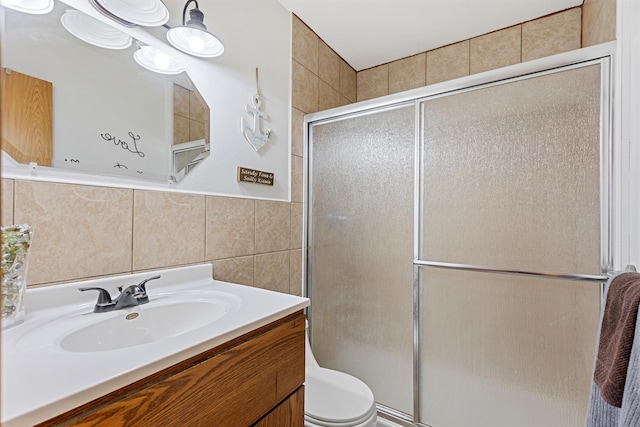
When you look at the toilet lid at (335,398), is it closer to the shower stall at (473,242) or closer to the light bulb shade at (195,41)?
the shower stall at (473,242)

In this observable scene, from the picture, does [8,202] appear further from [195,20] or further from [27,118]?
[195,20]

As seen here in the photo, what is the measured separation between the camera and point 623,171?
1.16 metres

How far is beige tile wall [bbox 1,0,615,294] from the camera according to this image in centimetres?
97

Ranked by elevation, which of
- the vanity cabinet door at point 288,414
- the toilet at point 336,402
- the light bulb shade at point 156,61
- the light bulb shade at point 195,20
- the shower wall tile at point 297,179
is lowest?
the toilet at point 336,402

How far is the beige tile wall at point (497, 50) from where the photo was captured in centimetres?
172

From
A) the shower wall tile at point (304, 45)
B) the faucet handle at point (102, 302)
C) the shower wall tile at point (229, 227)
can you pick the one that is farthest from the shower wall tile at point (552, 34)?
the faucet handle at point (102, 302)

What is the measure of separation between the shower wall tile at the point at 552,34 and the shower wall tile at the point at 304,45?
47.2 inches

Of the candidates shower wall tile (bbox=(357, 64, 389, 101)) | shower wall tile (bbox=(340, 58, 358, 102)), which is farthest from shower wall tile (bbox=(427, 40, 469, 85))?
shower wall tile (bbox=(340, 58, 358, 102))

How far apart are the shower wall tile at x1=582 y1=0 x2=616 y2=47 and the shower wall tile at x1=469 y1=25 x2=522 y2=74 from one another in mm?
311

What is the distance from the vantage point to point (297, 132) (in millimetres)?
1910

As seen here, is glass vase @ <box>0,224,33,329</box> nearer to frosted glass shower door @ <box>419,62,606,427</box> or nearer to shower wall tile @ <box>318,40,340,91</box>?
frosted glass shower door @ <box>419,62,606,427</box>

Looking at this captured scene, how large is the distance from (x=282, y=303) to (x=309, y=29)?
5.60 ft

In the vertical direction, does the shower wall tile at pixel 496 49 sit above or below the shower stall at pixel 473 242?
above

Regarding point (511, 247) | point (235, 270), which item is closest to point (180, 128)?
point (235, 270)
